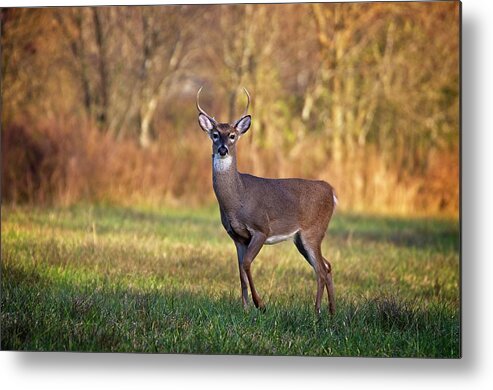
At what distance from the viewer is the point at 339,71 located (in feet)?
42.8

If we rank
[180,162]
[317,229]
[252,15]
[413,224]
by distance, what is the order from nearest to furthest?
[317,229]
[413,224]
[180,162]
[252,15]

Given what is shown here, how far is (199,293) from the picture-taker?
6.73 m

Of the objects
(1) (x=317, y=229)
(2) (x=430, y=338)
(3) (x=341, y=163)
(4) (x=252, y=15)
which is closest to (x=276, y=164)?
(3) (x=341, y=163)

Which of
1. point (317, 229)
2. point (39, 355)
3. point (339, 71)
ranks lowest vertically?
point (39, 355)

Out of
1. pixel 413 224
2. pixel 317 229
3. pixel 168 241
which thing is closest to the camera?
pixel 317 229

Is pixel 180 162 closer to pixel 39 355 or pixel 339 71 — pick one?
pixel 339 71

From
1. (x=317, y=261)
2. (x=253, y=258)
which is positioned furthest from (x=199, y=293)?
(x=317, y=261)

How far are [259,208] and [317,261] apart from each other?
499 millimetres

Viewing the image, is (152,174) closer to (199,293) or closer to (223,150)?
(199,293)

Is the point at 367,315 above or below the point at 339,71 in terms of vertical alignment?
below

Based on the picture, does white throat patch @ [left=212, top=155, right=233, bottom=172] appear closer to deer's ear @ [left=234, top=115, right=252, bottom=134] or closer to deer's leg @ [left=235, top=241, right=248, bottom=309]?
deer's ear @ [left=234, top=115, right=252, bottom=134]

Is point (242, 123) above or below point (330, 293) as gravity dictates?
above

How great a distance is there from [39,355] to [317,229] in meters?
1.87

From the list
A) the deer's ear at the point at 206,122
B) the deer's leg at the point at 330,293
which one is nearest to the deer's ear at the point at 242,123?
the deer's ear at the point at 206,122
